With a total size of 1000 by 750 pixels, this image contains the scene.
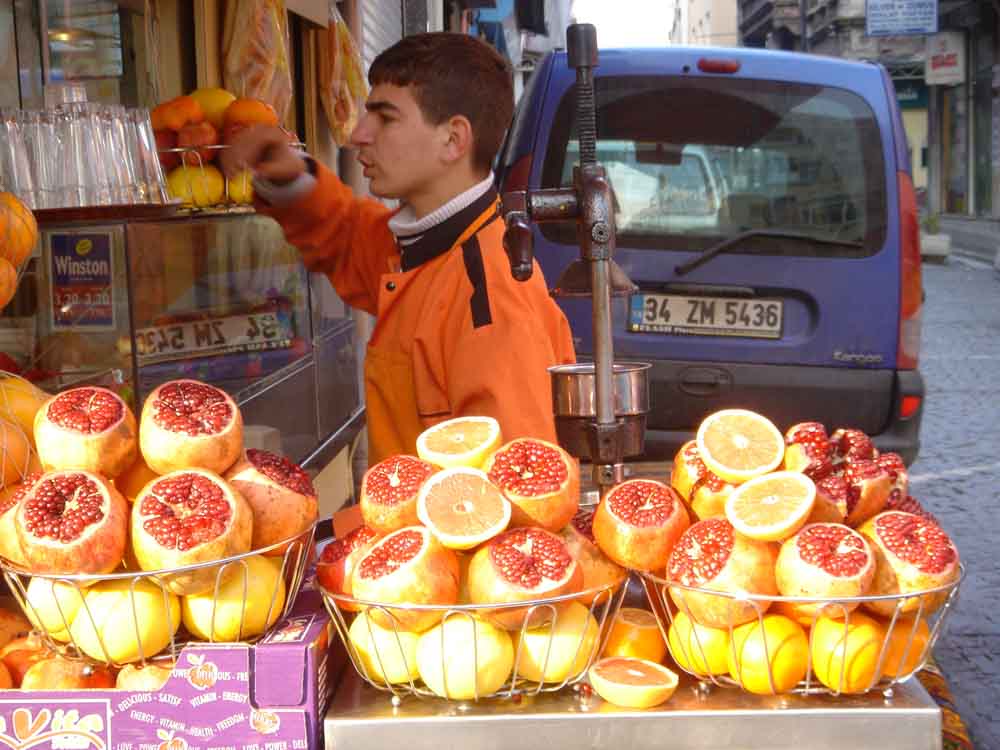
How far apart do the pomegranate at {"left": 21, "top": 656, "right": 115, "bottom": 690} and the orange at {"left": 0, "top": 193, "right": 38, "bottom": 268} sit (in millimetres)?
866

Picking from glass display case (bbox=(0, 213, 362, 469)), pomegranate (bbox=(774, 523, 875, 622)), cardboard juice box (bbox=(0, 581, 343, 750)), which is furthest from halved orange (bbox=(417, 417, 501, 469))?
glass display case (bbox=(0, 213, 362, 469))

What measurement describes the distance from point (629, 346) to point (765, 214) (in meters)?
0.82

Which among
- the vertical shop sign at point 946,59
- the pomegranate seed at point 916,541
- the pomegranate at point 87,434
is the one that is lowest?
the pomegranate seed at point 916,541

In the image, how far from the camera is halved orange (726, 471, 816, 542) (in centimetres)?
189

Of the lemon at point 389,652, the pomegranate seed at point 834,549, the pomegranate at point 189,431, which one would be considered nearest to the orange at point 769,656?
the pomegranate seed at point 834,549

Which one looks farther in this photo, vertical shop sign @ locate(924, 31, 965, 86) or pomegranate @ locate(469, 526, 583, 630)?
vertical shop sign @ locate(924, 31, 965, 86)

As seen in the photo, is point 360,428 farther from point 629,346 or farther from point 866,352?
point 866,352

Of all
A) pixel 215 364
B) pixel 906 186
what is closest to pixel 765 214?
pixel 906 186

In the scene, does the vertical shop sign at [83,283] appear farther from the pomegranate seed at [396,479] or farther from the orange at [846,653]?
the orange at [846,653]

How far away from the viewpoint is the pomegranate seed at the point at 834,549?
183cm

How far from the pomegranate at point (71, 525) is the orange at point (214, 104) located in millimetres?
2231

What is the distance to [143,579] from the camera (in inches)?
74.8

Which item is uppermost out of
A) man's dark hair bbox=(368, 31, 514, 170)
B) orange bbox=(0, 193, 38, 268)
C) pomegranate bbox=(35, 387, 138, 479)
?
man's dark hair bbox=(368, 31, 514, 170)

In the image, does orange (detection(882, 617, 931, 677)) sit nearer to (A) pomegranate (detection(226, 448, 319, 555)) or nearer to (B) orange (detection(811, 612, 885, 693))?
(B) orange (detection(811, 612, 885, 693))
